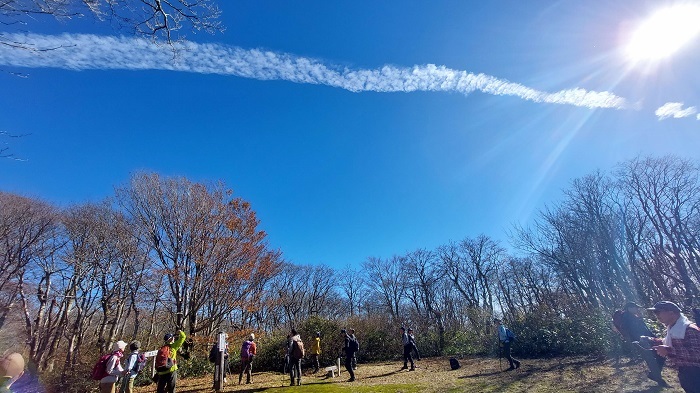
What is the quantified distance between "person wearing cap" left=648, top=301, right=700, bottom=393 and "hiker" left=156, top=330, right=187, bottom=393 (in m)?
8.63

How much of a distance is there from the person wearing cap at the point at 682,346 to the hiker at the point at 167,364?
8.63 metres

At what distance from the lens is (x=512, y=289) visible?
37531mm

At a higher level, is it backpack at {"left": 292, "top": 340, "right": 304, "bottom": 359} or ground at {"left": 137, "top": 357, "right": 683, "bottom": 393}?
backpack at {"left": 292, "top": 340, "right": 304, "bottom": 359}

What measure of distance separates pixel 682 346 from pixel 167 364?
29.7 feet

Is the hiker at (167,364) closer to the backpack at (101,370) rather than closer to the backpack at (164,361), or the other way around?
the backpack at (164,361)

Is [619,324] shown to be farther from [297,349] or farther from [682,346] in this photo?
[297,349]

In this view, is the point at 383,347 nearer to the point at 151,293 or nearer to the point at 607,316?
the point at 607,316

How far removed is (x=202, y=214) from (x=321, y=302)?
32230 millimetres

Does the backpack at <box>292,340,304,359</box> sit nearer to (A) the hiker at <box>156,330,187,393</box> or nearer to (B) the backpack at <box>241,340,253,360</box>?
(B) the backpack at <box>241,340,253,360</box>

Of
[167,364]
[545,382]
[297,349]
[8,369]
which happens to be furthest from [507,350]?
[8,369]

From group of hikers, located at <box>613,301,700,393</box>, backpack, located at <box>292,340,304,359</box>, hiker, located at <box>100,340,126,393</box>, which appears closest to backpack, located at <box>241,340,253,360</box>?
backpack, located at <box>292,340,304,359</box>

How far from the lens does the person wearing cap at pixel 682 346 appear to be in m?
3.06

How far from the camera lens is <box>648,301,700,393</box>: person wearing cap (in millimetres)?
3062

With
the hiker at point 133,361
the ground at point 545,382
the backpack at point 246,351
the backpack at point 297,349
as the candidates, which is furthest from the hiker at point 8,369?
the backpack at point 246,351
